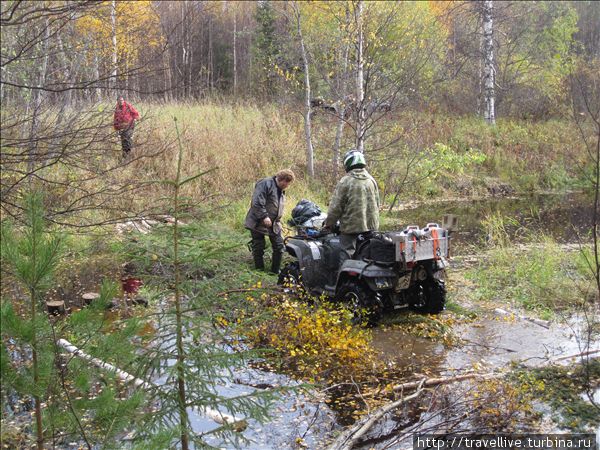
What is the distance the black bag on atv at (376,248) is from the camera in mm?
6824

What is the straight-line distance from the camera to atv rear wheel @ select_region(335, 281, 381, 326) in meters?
6.95

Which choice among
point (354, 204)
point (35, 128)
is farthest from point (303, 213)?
point (35, 128)

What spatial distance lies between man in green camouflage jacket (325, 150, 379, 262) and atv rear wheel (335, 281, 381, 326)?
1.54 ft

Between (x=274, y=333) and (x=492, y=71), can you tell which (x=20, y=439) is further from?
(x=492, y=71)

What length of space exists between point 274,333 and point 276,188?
2860 mm

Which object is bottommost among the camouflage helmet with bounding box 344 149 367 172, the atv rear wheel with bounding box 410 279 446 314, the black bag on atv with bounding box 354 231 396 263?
the atv rear wheel with bounding box 410 279 446 314

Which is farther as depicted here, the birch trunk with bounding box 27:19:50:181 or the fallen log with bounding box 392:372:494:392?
the fallen log with bounding box 392:372:494:392

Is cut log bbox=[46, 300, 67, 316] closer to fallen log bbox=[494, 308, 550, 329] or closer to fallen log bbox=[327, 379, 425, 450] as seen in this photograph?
fallen log bbox=[327, 379, 425, 450]

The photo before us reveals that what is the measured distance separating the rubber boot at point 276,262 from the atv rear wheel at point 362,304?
6.66ft

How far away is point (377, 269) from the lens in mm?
6805

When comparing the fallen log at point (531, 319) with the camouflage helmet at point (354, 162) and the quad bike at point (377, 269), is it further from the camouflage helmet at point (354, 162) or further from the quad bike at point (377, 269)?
the camouflage helmet at point (354, 162)

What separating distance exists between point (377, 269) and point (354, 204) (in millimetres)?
909

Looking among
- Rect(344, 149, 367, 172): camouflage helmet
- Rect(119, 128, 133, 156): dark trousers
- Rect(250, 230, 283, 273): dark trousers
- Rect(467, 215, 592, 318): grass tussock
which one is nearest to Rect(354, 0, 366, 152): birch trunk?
Rect(467, 215, 592, 318): grass tussock

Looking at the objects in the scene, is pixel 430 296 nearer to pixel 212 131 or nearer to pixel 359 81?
pixel 359 81
